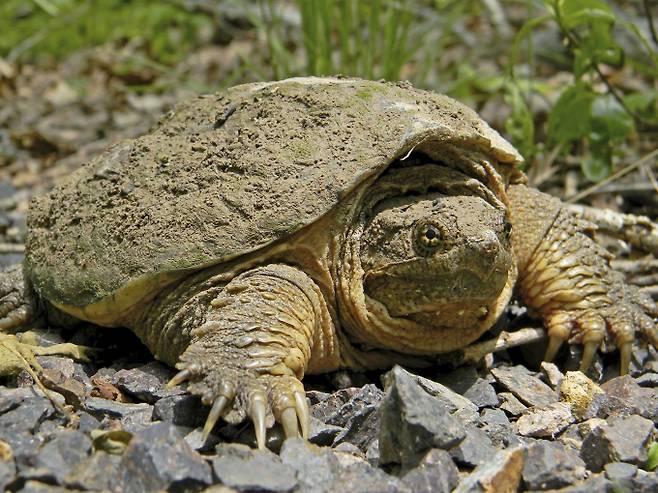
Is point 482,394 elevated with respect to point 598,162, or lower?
lower

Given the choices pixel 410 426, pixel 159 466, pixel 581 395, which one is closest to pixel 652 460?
pixel 581 395

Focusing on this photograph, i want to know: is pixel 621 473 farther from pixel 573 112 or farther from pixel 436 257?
pixel 573 112

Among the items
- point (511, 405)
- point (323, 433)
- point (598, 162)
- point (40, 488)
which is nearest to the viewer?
point (40, 488)

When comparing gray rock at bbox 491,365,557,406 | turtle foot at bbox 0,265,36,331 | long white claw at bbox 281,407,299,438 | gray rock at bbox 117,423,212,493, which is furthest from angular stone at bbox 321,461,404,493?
turtle foot at bbox 0,265,36,331

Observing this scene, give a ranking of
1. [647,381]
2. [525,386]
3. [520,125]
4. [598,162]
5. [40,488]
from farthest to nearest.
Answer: [520,125], [598,162], [647,381], [525,386], [40,488]

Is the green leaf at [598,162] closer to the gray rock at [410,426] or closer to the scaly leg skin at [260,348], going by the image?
the scaly leg skin at [260,348]

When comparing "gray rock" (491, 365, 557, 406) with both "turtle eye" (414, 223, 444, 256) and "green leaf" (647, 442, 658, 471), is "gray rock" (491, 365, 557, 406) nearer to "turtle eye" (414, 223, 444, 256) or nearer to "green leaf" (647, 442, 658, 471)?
"green leaf" (647, 442, 658, 471)

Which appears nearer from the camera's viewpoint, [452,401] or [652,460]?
[652,460]
